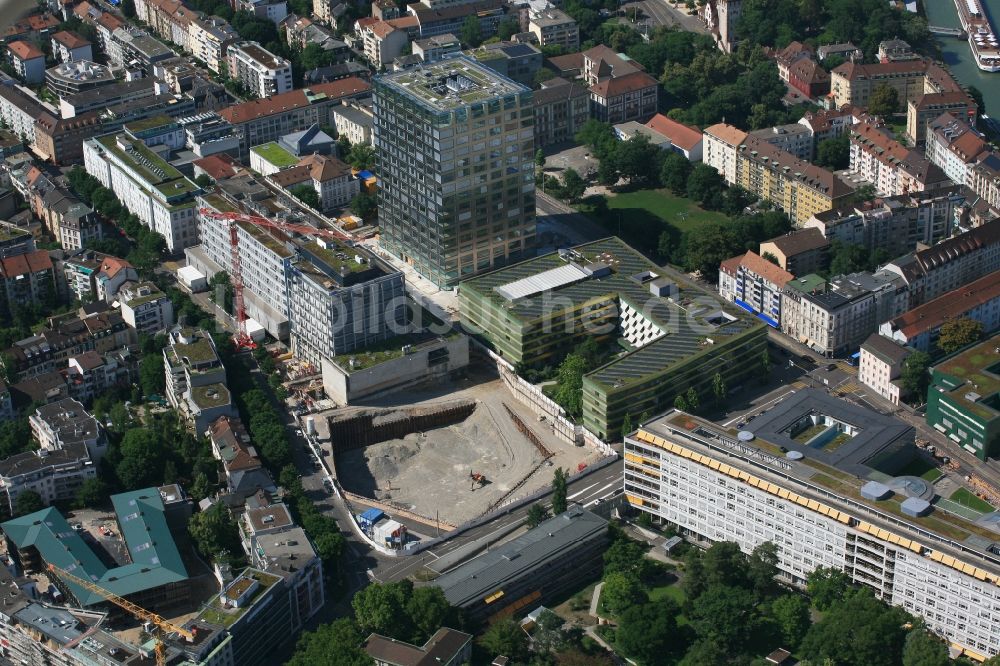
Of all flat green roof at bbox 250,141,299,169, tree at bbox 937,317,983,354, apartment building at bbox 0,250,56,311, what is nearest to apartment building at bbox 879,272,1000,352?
tree at bbox 937,317,983,354

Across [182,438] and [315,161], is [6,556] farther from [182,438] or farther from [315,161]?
[315,161]

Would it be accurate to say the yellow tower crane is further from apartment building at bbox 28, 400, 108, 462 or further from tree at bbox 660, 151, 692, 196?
tree at bbox 660, 151, 692, 196

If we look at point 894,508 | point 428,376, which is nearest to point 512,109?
point 428,376

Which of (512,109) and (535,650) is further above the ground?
(512,109)

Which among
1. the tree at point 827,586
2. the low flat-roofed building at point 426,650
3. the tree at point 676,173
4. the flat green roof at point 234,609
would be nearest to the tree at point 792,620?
the tree at point 827,586

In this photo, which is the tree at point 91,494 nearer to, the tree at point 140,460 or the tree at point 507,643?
the tree at point 140,460

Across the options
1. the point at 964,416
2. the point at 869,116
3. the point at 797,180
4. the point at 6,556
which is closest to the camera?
the point at 6,556

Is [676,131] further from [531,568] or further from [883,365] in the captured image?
[531,568]
